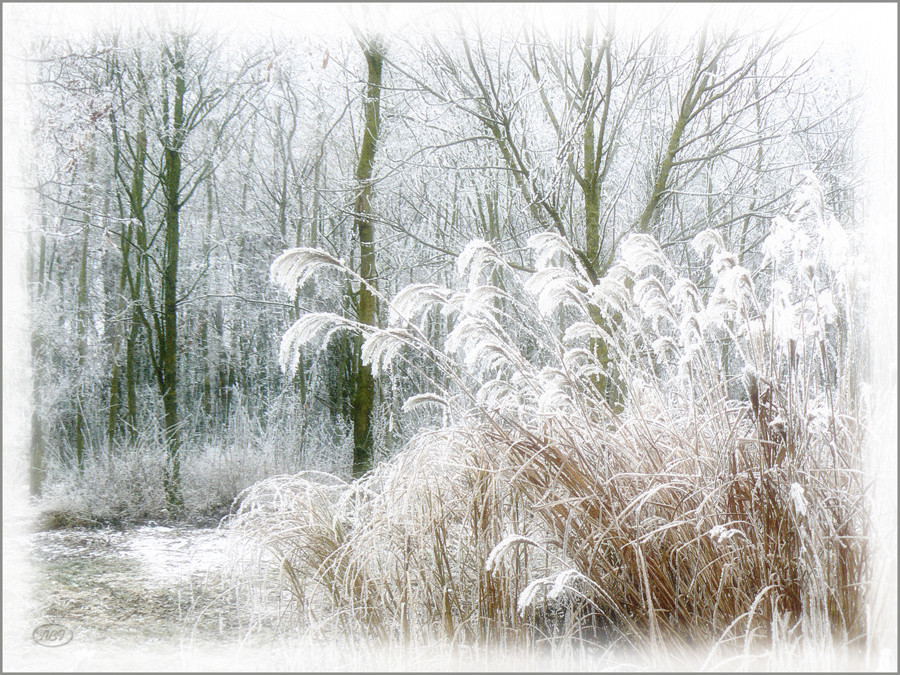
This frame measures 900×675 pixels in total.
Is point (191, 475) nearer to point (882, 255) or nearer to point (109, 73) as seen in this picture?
point (109, 73)

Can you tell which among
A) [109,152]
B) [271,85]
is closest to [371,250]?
[271,85]

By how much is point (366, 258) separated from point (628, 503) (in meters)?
2.37

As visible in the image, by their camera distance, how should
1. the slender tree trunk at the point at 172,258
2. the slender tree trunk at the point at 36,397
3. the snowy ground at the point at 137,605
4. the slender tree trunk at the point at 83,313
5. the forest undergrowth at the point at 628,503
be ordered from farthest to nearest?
1. the slender tree trunk at the point at 172,258
2. the slender tree trunk at the point at 83,313
3. the slender tree trunk at the point at 36,397
4. the snowy ground at the point at 137,605
5. the forest undergrowth at the point at 628,503

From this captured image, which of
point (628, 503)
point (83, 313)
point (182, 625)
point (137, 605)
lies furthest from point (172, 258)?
point (628, 503)

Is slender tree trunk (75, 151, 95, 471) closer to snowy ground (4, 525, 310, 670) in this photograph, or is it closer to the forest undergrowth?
snowy ground (4, 525, 310, 670)

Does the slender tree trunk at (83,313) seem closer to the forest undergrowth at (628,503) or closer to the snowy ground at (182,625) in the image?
the snowy ground at (182,625)

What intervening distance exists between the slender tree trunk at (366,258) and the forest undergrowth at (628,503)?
177cm

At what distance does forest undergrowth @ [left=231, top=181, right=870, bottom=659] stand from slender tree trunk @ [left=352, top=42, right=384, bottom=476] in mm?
1773

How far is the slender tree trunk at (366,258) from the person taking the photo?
332cm

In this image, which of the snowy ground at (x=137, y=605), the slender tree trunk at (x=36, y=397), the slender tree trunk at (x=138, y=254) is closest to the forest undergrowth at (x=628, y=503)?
the snowy ground at (x=137, y=605)

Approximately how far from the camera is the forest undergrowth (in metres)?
1.15

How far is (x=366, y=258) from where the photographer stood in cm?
340

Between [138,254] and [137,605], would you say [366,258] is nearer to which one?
[138,254]

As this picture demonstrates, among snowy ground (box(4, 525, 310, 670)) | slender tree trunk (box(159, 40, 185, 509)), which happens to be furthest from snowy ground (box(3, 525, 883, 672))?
slender tree trunk (box(159, 40, 185, 509))
